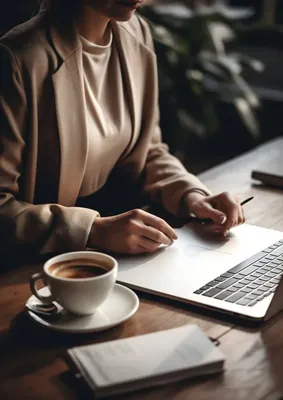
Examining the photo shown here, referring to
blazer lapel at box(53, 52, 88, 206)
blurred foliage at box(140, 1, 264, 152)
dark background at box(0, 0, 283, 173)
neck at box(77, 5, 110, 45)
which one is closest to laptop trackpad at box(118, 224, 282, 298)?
blazer lapel at box(53, 52, 88, 206)

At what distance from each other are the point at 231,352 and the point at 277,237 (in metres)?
0.45

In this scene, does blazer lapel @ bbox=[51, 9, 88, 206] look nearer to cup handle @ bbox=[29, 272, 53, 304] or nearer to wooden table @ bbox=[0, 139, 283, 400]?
wooden table @ bbox=[0, 139, 283, 400]

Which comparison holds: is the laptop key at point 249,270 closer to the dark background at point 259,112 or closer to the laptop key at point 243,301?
the laptop key at point 243,301

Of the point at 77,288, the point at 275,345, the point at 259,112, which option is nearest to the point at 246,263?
the point at 275,345

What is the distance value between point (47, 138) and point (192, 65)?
2.09m

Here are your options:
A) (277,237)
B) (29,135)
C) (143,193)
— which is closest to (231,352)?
(277,237)

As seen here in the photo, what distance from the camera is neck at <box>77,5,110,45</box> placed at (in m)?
1.42

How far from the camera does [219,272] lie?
3.63 ft

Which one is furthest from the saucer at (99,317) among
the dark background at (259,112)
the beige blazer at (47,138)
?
the dark background at (259,112)

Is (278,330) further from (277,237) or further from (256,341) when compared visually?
(277,237)

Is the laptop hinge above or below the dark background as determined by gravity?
above

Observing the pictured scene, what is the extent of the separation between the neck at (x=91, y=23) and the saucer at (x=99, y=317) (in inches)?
26.5

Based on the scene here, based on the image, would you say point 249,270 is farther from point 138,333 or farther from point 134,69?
point 134,69

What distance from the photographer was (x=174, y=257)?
1.17 metres
